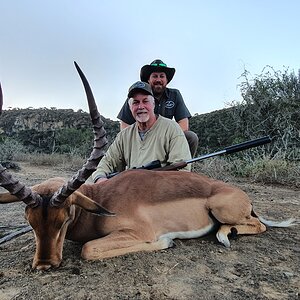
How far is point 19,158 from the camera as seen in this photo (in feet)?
57.1

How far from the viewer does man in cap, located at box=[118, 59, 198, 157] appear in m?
6.84

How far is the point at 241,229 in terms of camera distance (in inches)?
176

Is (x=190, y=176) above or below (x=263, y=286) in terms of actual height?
above

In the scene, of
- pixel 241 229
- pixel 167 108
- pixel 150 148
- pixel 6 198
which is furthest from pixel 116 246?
pixel 167 108

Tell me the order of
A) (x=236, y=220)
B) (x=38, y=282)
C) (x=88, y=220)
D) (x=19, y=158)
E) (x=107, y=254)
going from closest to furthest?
(x=38, y=282)
(x=107, y=254)
(x=88, y=220)
(x=236, y=220)
(x=19, y=158)

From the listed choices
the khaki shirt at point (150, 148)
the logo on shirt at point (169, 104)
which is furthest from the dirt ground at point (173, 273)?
the logo on shirt at point (169, 104)

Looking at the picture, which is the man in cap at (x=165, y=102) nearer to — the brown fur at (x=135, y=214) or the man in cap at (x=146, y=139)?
the man in cap at (x=146, y=139)

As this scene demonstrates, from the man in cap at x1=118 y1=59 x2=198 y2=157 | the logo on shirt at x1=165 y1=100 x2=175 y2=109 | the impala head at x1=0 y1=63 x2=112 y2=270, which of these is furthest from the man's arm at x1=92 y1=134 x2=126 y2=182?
the impala head at x1=0 y1=63 x2=112 y2=270

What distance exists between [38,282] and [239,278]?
1581 mm

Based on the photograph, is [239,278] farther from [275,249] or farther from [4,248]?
[4,248]

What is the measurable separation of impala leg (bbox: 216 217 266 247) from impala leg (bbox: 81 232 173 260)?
593 mm

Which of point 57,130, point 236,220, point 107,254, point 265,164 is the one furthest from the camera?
point 57,130

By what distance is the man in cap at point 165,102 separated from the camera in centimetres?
684

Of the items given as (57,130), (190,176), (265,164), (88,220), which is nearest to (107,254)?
(88,220)
